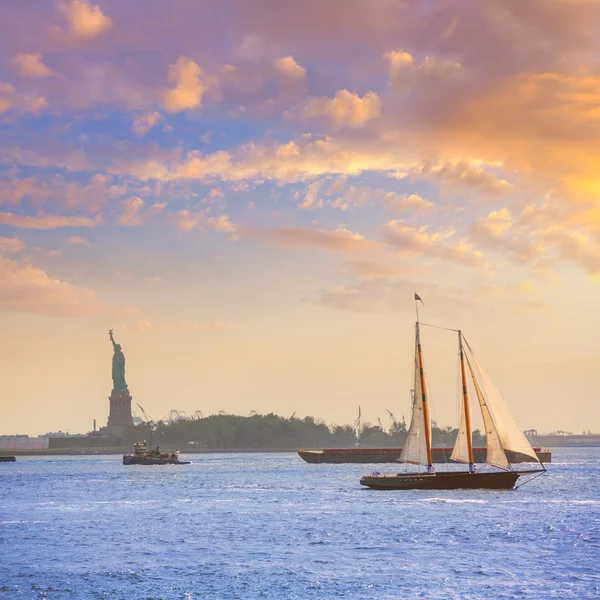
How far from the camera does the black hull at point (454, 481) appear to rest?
317 ft

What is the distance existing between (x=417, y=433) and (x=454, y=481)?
642 centimetres

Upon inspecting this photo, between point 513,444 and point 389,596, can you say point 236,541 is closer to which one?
point 389,596

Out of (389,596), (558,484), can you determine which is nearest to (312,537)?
(389,596)

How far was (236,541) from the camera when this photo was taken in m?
64.2

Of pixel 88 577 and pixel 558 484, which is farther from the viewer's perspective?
pixel 558 484

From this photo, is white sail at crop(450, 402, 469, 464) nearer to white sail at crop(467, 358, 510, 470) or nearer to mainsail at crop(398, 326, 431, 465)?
white sail at crop(467, 358, 510, 470)

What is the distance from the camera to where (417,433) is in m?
99.9

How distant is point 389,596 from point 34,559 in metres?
24.1

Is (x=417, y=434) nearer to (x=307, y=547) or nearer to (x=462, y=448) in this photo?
(x=462, y=448)

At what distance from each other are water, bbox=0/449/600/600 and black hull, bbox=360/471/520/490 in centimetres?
129

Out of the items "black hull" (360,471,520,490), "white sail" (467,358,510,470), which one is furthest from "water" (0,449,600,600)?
"white sail" (467,358,510,470)

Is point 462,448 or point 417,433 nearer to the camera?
point 462,448

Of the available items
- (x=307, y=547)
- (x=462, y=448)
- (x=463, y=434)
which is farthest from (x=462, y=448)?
(x=307, y=547)

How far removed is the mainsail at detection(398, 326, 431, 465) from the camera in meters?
99.5
